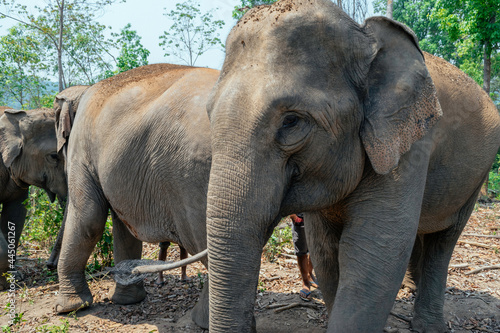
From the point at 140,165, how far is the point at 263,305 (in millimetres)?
1820

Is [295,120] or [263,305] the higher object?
[295,120]

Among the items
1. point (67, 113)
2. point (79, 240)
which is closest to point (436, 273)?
point (79, 240)

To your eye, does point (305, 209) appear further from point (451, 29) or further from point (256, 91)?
point (451, 29)

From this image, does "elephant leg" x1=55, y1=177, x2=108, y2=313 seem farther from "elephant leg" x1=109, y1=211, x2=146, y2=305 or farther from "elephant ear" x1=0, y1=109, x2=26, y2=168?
"elephant ear" x1=0, y1=109, x2=26, y2=168

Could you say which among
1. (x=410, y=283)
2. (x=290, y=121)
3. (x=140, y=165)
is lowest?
(x=410, y=283)

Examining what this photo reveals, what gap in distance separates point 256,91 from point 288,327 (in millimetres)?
2478

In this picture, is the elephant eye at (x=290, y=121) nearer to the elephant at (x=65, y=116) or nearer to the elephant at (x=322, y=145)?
the elephant at (x=322, y=145)

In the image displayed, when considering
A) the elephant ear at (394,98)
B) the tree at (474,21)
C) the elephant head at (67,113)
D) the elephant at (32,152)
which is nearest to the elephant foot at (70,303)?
the elephant head at (67,113)

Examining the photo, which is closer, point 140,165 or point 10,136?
point 140,165

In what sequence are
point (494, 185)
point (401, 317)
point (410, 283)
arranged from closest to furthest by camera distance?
point (401, 317)
point (410, 283)
point (494, 185)

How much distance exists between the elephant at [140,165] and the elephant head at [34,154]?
1824mm

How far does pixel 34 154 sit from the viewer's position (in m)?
6.12

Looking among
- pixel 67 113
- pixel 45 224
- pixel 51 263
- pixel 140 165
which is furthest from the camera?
pixel 45 224

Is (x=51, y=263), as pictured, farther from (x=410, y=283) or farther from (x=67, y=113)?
(x=410, y=283)
